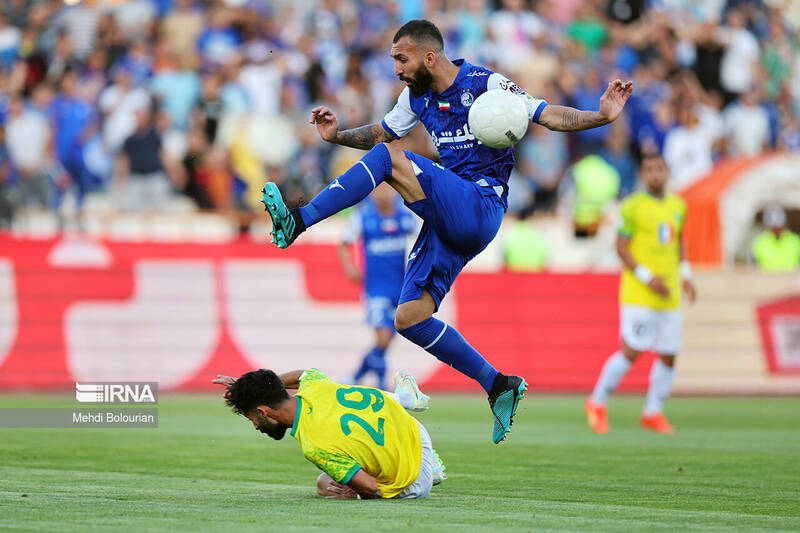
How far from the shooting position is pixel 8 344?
16.0 meters

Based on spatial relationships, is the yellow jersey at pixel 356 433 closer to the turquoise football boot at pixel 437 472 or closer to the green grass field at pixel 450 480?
the green grass field at pixel 450 480

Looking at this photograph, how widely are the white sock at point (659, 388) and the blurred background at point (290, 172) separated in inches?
181

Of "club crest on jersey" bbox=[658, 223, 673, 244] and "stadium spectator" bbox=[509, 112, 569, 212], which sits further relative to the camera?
"stadium spectator" bbox=[509, 112, 569, 212]

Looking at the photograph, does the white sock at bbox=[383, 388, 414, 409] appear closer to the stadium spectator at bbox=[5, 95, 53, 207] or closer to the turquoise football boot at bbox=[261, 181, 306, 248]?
the turquoise football boot at bbox=[261, 181, 306, 248]

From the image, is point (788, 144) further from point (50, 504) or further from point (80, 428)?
point (50, 504)

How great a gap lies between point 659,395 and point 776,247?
24.2ft

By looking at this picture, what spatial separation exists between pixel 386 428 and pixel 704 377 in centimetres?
1162

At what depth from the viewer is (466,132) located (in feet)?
27.0

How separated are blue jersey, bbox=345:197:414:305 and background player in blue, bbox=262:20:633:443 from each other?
5.58 meters

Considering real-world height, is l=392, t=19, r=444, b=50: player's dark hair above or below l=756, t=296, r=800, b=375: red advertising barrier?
above

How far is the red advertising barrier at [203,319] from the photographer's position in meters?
16.2

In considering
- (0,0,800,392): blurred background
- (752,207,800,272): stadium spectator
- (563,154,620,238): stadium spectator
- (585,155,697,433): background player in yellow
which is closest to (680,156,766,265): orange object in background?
(0,0,800,392): blurred background

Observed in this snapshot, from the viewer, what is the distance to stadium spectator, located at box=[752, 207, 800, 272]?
19.3 metres

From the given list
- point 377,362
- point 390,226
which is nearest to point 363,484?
point 377,362
